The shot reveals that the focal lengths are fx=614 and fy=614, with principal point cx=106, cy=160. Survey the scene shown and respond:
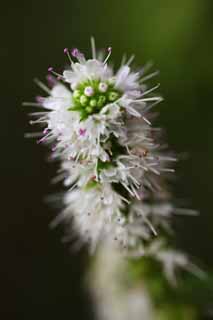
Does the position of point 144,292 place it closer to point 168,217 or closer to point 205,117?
point 168,217

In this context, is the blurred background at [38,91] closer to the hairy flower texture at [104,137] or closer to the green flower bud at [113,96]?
the hairy flower texture at [104,137]

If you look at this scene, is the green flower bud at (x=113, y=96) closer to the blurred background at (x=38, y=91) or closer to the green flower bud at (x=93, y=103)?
the green flower bud at (x=93, y=103)

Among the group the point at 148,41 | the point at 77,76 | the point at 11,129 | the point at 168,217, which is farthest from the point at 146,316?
the point at 11,129

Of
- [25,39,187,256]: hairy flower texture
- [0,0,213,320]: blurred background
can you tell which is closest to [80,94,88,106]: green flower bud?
[25,39,187,256]: hairy flower texture

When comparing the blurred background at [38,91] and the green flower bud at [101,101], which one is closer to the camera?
the green flower bud at [101,101]

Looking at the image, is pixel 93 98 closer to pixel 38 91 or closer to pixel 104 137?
pixel 104 137

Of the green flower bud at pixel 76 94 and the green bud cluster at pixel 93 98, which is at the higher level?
the green flower bud at pixel 76 94

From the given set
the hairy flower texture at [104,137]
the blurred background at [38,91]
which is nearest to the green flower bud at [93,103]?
the hairy flower texture at [104,137]
